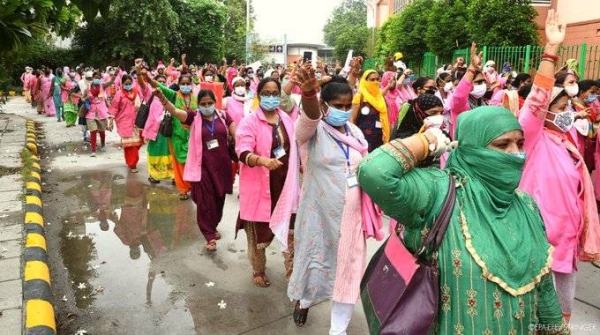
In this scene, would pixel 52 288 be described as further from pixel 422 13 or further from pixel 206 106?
pixel 422 13

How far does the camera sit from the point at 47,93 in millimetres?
19219

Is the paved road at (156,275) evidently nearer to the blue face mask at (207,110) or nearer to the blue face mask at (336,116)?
the blue face mask at (207,110)

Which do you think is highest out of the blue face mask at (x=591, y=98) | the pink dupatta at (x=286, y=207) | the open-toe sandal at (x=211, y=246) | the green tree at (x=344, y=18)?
the green tree at (x=344, y=18)

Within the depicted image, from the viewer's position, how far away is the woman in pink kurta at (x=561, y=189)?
326cm

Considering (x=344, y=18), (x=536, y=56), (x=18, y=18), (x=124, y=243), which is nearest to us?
(x=18, y=18)

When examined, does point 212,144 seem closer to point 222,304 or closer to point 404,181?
point 222,304

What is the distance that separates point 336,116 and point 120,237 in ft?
12.1

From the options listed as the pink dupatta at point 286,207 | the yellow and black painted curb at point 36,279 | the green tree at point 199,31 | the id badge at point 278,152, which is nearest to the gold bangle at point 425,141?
the pink dupatta at point 286,207

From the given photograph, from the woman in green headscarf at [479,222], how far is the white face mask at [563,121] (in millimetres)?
1622

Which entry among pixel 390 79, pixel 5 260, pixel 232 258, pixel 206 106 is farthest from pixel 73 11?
pixel 390 79

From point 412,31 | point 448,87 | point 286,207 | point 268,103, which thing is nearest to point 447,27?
point 412,31

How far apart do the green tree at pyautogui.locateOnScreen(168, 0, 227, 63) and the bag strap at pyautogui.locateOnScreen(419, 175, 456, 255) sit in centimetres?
3259

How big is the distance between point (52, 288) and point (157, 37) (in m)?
27.5

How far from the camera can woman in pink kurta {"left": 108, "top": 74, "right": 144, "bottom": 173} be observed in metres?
9.37
